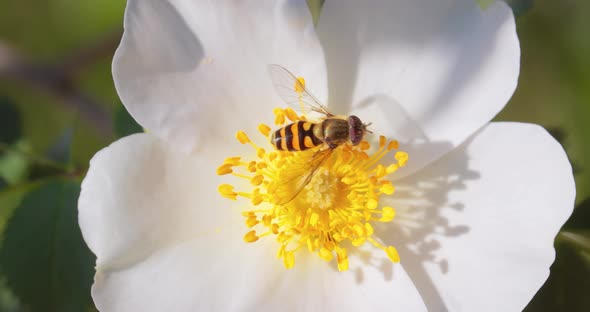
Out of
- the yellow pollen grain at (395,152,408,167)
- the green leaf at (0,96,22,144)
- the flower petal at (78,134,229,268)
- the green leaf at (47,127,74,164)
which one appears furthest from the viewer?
the green leaf at (0,96,22,144)

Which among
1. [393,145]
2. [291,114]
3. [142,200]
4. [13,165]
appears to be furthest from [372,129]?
[13,165]

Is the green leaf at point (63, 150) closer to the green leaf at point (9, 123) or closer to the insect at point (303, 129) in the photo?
the green leaf at point (9, 123)

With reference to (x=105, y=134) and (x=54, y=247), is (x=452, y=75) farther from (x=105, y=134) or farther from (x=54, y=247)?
(x=105, y=134)

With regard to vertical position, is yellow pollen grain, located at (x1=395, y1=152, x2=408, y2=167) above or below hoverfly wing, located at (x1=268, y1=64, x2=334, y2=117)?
below

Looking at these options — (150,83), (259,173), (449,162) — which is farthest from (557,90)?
(150,83)

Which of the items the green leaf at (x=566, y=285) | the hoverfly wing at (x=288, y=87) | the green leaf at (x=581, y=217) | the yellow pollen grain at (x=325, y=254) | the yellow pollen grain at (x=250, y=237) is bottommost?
the green leaf at (x=566, y=285)

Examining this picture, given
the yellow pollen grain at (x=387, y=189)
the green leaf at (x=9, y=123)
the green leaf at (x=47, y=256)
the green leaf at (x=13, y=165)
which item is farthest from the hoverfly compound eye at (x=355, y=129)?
the green leaf at (x=9, y=123)

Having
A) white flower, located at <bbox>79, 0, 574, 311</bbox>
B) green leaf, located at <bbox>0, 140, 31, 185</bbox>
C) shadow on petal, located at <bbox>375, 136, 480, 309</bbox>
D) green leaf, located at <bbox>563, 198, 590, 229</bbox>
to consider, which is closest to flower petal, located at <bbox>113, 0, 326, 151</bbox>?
white flower, located at <bbox>79, 0, 574, 311</bbox>

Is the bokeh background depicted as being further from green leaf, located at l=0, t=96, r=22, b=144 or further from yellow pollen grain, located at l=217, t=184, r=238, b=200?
yellow pollen grain, located at l=217, t=184, r=238, b=200
